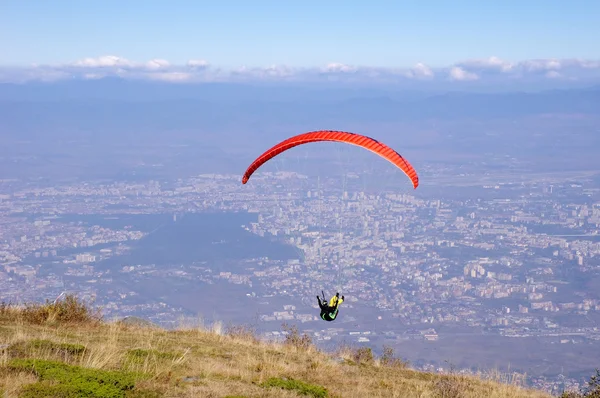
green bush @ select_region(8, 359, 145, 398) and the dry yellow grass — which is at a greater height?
green bush @ select_region(8, 359, 145, 398)

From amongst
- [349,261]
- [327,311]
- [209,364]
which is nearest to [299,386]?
[209,364]

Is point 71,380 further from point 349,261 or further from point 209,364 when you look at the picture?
point 349,261

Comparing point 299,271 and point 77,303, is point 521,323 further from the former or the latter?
point 77,303

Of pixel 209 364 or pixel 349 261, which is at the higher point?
pixel 209 364

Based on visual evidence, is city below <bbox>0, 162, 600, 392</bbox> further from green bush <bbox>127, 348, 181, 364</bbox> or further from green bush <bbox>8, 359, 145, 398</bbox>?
green bush <bbox>8, 359, 145, 398</bbox>

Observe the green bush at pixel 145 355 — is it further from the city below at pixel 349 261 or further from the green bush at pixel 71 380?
the city below at pixel 349 261

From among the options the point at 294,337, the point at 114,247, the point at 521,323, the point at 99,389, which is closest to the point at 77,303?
the point at 294,337

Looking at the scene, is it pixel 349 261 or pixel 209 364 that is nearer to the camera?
pixel 209 364

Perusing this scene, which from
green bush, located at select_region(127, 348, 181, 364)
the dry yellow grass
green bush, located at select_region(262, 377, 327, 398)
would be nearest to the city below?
the dry yellow grass

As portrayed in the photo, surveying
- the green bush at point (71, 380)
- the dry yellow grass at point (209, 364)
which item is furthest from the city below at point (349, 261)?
the green bush at point (71, 380)
